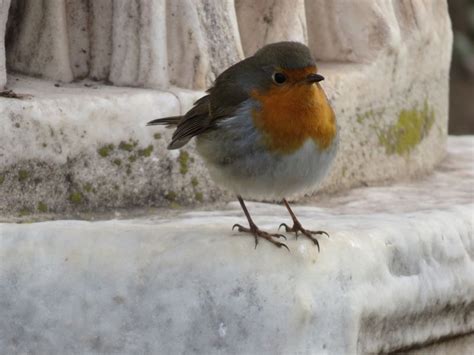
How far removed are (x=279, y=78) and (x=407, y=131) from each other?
1676mm

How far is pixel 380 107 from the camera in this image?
200 inches

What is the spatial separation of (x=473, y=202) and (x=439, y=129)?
1.07 m

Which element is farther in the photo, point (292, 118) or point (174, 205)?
point (174, 205)

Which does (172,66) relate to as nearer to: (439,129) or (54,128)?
(54,128)

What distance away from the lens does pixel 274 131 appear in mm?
3656

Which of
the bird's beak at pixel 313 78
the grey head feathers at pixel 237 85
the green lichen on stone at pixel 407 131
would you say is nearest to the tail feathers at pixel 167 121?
the grey head feathers at pixel 237 85

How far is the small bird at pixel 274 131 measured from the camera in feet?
12.0

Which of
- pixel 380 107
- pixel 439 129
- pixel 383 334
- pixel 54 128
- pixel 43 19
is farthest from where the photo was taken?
pixel 439 129

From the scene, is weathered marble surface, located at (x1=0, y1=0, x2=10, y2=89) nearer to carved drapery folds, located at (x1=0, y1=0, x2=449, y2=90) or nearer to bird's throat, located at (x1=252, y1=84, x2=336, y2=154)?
carved drapery folds, located at (x1=0, y1=0, x2=449, y2=90)

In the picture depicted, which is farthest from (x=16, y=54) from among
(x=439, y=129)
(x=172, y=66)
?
(x=439, y=129)

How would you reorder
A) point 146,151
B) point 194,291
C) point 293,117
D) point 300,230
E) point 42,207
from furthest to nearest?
point 146,151
point 42,207
point 300,230
point 293,117
point 194,291

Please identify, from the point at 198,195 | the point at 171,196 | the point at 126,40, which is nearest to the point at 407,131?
the point at 198,195

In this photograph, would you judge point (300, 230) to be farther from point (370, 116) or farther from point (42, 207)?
point (370, 116)

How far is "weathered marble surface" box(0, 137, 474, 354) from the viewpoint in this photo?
3.50m
